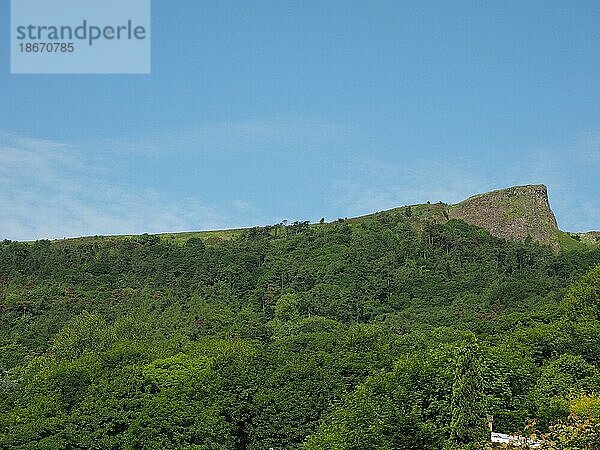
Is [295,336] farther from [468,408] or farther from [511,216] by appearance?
[511,216]

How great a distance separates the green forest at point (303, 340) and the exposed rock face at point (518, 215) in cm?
362

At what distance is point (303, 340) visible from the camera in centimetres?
7594

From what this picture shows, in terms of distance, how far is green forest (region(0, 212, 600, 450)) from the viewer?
43.7m

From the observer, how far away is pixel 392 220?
138 m

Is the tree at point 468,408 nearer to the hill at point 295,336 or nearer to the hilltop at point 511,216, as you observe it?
the hill at point 295,336

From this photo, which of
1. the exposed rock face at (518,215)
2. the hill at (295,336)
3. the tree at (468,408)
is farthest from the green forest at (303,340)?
the exposed rock face at (518,215)

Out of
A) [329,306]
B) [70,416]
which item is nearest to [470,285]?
[329,306]

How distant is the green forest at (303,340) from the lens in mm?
43688

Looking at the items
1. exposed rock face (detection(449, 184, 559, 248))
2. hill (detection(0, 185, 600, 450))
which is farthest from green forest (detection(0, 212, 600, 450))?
exposed rock face (detection(449, 184, 559, 248))

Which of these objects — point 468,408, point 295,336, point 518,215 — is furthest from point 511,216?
point 468,408

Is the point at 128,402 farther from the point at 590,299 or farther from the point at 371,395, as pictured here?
the point at 590,299

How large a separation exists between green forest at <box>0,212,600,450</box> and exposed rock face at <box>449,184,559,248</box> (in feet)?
11.9

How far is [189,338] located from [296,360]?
31.5 m

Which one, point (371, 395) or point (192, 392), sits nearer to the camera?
point (371, 395)
